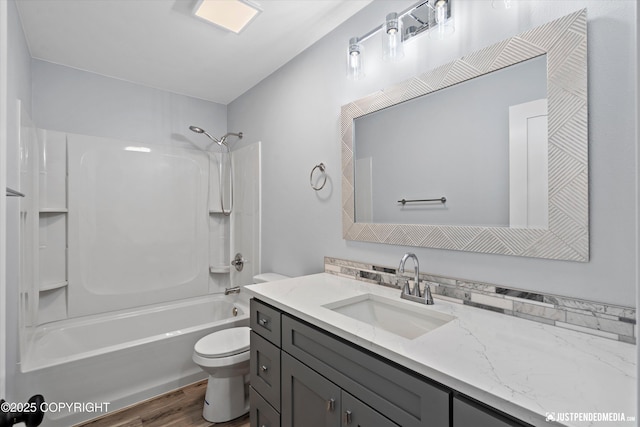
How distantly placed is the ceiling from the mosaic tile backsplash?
1.58 metres

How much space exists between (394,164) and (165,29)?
171 centimetres

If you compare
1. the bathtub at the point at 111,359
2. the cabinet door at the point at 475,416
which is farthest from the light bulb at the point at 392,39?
the bathtub at the point at 111,359

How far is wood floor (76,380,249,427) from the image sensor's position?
6.23 ft

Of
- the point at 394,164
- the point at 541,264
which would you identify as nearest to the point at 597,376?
the point at 541,264

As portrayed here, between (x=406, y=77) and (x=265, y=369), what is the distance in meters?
1.62

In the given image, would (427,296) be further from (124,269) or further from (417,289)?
(124,269)

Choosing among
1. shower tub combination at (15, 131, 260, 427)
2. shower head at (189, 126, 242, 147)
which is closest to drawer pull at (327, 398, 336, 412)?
shower tub combination at (15, 131, 260, 427)

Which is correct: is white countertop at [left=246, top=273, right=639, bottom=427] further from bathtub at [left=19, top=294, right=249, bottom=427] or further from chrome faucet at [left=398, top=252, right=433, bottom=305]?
bathtub at [left=19, top=294, right=249, bottom=427]

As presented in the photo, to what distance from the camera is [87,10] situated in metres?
1.75

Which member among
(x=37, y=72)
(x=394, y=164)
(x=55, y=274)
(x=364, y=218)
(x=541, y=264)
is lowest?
(x=55, y=274)

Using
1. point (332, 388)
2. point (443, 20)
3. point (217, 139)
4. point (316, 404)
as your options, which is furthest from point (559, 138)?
point (217, 139)

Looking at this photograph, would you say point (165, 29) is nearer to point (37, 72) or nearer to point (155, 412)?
point (37, 72)

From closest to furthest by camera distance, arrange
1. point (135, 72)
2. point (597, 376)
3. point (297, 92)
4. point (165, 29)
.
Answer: point (597, 376)
point (165, 29)
point (297, 92)
point (135, 72)

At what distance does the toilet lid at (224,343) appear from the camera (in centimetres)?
190
